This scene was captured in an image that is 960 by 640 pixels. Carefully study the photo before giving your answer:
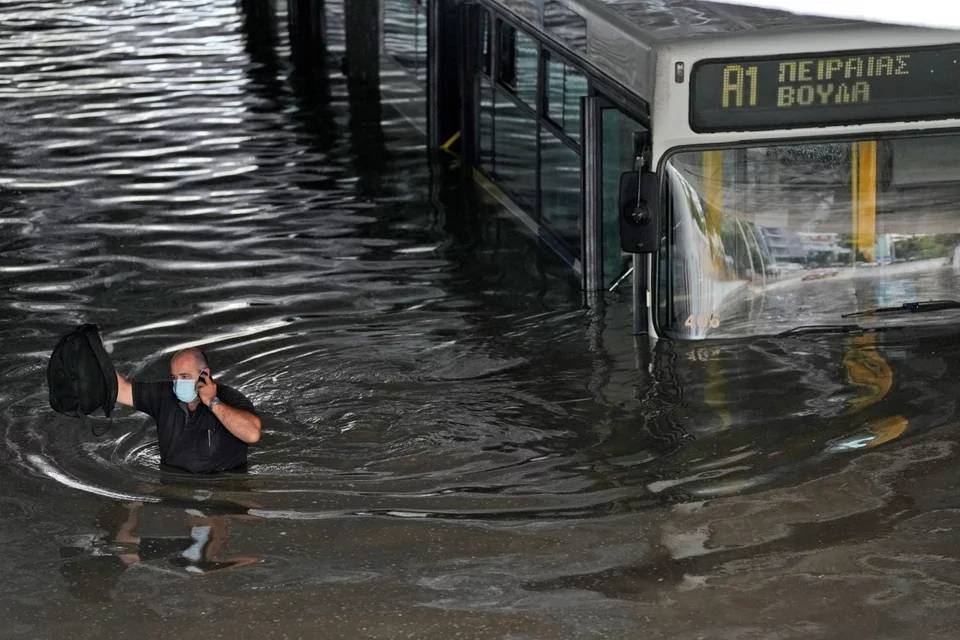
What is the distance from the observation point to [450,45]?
55.9 feet

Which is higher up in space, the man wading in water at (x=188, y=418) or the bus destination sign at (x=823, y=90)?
the bus destination sign at (x=823, y=90)

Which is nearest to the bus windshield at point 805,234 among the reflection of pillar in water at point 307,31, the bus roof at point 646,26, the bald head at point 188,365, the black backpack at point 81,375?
the bus roof at point 646,26

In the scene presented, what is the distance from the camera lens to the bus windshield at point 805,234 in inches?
362

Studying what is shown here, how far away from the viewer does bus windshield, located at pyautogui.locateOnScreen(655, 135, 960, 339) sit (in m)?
9.20

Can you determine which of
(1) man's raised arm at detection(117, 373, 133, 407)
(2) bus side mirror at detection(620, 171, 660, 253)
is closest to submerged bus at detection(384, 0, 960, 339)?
(2) bus side mirror at detection(620, 171, 660, 253)

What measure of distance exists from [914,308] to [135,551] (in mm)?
5063

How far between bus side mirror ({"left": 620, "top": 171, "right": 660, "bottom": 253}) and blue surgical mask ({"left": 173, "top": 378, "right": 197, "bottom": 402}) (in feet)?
8.39

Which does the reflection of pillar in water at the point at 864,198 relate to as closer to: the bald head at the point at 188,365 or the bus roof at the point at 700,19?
the bus roof at the point at 700,19

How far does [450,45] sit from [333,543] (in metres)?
10.7

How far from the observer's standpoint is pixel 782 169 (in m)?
9.20

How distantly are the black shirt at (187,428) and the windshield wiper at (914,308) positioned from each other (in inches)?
150

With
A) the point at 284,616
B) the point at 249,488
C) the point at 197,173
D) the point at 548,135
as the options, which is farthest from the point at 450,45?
the point at 284,616

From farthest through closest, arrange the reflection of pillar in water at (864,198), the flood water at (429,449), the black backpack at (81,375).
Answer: the reflection of pillar in water at (864,198) < the black backpack at (81,375) < the flood water at (429,449)

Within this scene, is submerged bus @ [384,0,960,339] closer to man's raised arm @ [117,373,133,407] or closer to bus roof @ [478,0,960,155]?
bus roof @ [478,0,960,155]
